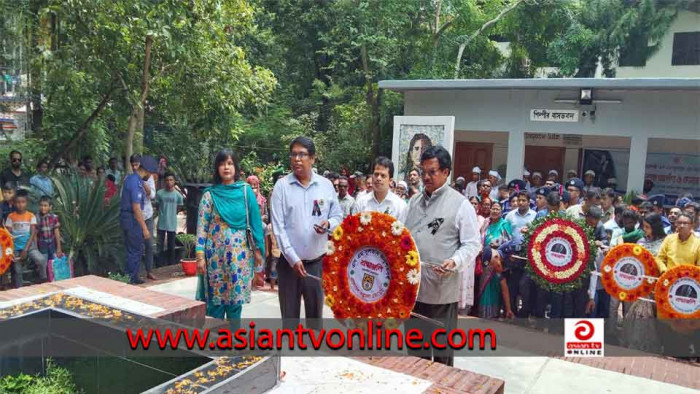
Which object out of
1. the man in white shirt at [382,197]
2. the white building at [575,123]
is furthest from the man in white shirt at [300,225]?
the white building at [575,123]

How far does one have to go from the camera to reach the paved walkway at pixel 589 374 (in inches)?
190

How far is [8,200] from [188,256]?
248 cm

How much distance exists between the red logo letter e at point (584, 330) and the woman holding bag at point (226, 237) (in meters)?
3.42

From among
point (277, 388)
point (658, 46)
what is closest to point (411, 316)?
point (277, 388)

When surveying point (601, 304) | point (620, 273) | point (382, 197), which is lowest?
point (601, 304)

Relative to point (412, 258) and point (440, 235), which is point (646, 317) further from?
point (412, 258)

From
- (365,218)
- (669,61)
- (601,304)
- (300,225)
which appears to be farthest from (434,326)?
(669,61)

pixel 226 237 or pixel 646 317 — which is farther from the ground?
pixel 226 237

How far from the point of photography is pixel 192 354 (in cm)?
354

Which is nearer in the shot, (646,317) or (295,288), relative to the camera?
(295,288)

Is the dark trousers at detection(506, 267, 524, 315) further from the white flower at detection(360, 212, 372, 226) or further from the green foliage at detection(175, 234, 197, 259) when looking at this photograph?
the green foliage at detection(175, 234, 197, 259)

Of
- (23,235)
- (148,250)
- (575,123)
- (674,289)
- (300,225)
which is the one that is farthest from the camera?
(575,123)

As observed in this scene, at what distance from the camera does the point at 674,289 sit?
5.44 metres

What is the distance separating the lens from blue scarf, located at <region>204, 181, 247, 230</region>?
4578 millimetres
